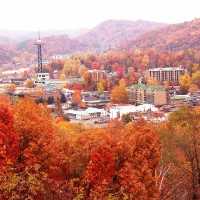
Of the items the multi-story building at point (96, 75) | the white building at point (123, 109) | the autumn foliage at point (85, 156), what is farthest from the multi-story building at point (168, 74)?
the autumn foliage at point (85, 156)

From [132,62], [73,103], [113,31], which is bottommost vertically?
[73,103]

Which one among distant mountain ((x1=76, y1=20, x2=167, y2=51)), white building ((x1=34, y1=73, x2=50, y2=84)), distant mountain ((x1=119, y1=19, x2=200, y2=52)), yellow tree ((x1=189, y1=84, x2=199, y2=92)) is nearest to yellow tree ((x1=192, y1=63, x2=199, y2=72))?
yellow tree ((x1=189, y1=84, x2=199, y2=92))

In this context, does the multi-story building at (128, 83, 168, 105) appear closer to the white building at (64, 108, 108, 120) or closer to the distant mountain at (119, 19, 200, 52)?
the white building at (64, 108, 108, 120)

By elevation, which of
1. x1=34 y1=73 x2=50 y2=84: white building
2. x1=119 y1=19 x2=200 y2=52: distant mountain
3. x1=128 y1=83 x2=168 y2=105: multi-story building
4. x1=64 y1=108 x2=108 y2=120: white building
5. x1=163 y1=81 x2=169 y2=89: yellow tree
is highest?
x1=119 y1=19 x2=200 y2=52: distant mountain

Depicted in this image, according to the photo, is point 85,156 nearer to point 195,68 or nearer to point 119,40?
point 195,68

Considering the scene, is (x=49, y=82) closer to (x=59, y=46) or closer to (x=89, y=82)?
(x=89, y=82)

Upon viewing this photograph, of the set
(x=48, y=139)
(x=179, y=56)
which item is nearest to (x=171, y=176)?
(x=48, y=139)

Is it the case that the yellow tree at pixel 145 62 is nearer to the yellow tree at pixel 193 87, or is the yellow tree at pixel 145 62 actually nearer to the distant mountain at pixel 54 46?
the yellow tree at pixel 193 87
